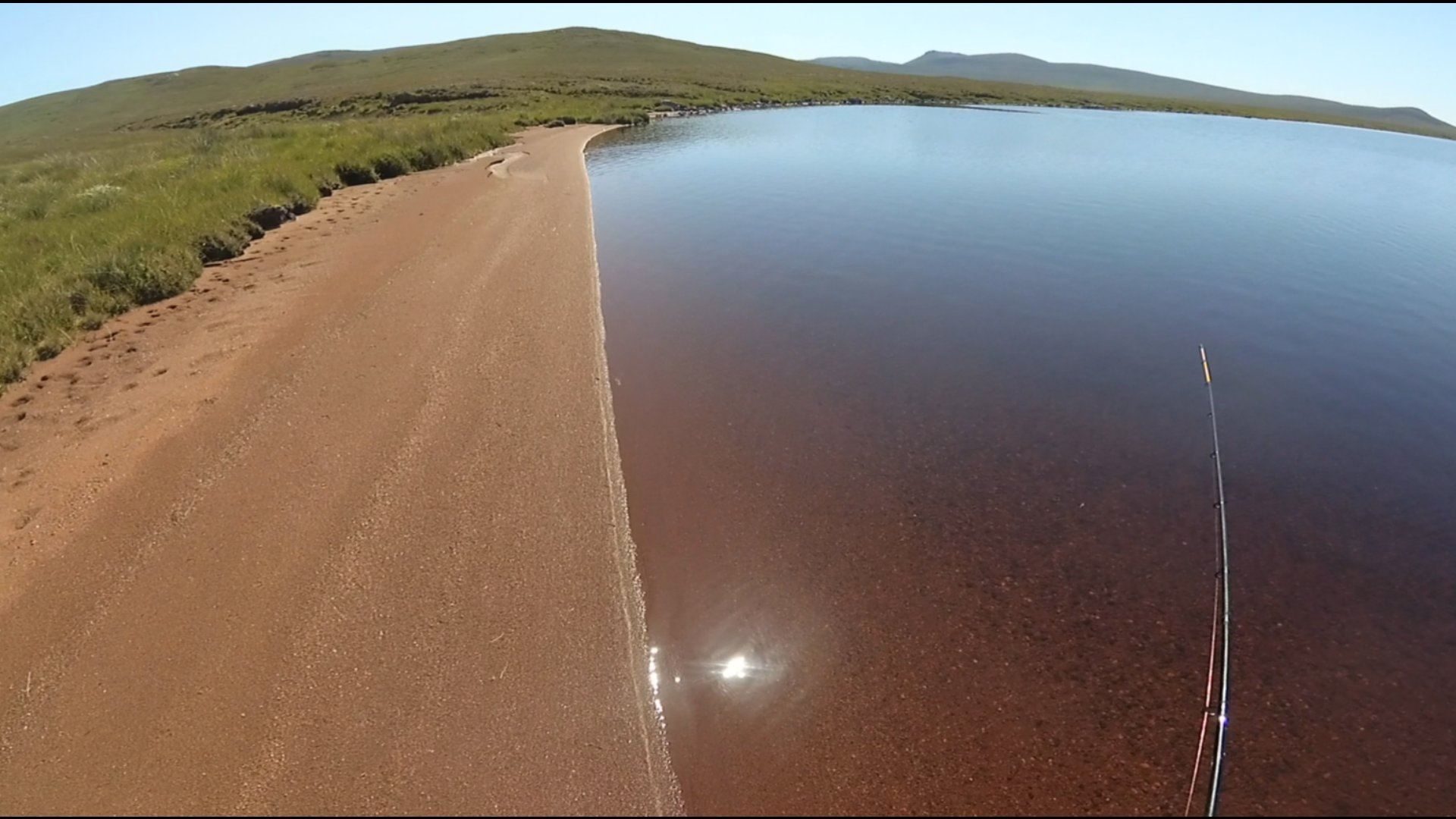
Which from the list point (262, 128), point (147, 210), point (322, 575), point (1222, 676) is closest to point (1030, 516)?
point (1222, 676)

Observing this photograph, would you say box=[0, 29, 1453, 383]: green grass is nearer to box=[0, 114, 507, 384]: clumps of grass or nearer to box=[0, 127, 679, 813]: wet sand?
box=[0, 114, 507, 384]: clumps of grass

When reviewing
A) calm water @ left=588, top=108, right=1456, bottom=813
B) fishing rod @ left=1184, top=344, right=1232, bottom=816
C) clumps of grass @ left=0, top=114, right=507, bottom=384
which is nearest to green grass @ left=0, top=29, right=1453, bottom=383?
clumps of grass @ left=0, top=114, right=507, bottom=384

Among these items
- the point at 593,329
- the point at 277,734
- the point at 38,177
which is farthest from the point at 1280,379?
the point at 38,177

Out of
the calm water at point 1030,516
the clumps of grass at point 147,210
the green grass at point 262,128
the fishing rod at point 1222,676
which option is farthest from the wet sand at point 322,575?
the fishing rod at point 1222,676

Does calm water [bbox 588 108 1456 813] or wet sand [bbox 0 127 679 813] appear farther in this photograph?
calm water [bbox 588 108 1456 813]

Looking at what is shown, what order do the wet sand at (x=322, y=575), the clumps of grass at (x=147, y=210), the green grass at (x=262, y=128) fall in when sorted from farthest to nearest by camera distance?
the green grass at (x=262, y=128)
the clumps of grass at (x=147, y=210)
the wet sand at (x=322, y=575)

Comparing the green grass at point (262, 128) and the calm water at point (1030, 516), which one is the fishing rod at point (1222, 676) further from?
the green grass at point (262, 128)
